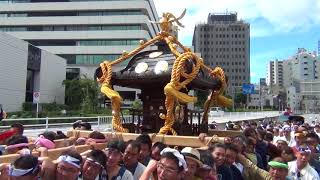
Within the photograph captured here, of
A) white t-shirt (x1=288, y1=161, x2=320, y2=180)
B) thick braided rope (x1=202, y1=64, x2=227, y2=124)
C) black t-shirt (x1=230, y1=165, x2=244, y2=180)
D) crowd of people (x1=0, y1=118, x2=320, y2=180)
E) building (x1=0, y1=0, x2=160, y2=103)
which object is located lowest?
white t-shirt (x1=288, y1=161, x2=320, y2=180)

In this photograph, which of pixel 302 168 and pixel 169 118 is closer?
pixel 302 168

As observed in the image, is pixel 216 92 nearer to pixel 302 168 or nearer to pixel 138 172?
pixel 302 168

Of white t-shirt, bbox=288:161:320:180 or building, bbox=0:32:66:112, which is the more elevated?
building, bbox=0:32:66:112

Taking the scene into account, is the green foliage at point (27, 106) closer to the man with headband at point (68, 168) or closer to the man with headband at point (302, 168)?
the man with headband at point (302, 168)

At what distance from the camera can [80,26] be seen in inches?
2726

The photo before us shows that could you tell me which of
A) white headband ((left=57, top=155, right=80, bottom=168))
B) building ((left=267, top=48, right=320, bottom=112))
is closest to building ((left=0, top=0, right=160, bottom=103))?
white headband ((left=57, top=155, right=80, bottom=168))

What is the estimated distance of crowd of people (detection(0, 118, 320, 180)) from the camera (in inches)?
135

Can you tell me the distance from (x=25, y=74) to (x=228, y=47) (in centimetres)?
9629

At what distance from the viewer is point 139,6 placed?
6681cm

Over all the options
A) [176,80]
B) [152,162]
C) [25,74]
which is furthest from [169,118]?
[25,74]

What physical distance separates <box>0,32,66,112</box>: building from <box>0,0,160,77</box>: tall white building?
10.6 metres

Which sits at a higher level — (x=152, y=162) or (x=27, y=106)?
(x=152, y=162)

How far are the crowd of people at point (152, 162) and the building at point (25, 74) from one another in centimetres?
3664

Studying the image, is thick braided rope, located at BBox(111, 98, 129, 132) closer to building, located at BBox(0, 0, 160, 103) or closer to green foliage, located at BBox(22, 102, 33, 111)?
green foliage, located at BBox(22, 102, 33, 111)
